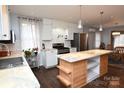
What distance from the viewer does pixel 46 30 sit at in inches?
177

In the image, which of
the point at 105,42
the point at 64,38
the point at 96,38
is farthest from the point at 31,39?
the point at 105,42

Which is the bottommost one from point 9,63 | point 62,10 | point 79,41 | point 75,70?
point 75,70

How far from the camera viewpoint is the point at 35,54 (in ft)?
13.8

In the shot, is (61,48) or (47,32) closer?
(47,32)

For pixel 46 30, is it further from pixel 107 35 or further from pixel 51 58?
pixel 107 35

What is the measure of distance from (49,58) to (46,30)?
1312 millimetres

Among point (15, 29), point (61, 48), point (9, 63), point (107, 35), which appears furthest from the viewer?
point (107, 35)

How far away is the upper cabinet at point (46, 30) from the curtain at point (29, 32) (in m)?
0.27

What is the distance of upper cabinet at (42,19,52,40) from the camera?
175 inches

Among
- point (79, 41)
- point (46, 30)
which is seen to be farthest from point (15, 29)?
point (79, 41)

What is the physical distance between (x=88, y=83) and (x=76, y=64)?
0.84m

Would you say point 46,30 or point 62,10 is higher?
point 62,10

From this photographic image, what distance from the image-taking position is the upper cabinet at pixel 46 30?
14.6 ft
